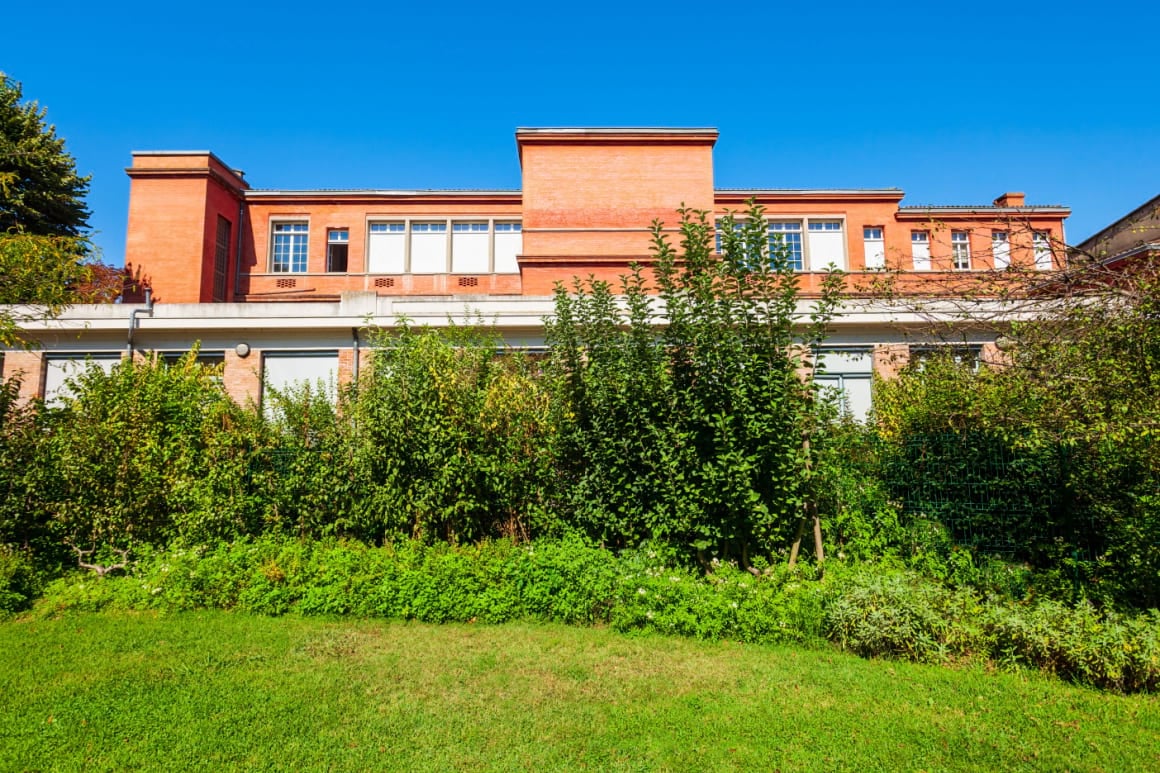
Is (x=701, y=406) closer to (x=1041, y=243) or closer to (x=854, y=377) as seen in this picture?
(x=1041, y=243)

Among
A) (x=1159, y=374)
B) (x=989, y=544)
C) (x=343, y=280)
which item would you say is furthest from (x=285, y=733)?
(x=343, y=280)

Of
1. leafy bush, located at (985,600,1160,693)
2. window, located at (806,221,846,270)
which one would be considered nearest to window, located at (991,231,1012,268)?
leafy bush, located at (985,600,1160,693)

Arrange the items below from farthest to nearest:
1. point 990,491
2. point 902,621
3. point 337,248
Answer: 1. point 337,248
2. point 990,491
3. point 902,621

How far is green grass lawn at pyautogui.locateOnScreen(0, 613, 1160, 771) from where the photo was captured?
4.48 m

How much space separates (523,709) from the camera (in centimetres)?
524

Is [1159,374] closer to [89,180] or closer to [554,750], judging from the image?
[554,750]

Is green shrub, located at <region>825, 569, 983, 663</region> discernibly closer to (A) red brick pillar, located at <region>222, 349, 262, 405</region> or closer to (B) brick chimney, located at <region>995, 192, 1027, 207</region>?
(A) red brick pillar, located at <region>222, 349, 262, 405</region>

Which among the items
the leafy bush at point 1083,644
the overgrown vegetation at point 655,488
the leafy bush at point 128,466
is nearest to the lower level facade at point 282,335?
the overgrown vegetation at point 655,488

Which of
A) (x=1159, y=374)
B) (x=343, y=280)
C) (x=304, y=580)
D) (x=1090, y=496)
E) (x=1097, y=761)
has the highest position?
(x=343, y=280)

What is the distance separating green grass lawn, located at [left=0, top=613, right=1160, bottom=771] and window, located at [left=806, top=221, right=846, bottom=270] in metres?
27.5

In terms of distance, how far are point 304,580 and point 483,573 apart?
207cm

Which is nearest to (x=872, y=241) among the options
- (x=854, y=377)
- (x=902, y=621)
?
(x=854, y=377)

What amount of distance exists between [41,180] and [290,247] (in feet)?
28.9

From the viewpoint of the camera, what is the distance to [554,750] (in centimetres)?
460
